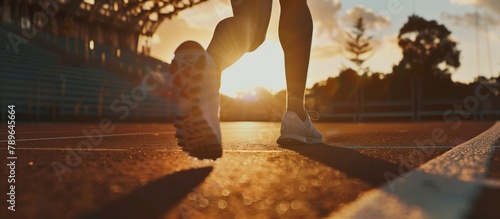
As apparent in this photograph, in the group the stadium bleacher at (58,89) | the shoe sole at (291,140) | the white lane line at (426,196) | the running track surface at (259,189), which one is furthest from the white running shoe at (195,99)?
the stadium bleacher at (58,89)

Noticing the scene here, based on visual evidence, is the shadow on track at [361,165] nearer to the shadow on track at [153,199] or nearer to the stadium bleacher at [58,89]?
the shadow on track at [153,199]

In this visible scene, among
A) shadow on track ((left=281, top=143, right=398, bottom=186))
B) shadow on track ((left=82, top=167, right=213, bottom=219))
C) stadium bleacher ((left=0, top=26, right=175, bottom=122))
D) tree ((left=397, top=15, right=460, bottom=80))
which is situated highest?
tree ((left=397, top=15, right=460, bottom=80))

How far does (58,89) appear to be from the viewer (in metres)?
15.1

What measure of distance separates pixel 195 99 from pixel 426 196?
30.2 inches

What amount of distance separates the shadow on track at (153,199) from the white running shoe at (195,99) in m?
0.24

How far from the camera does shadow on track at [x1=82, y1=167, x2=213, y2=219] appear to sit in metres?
0.73

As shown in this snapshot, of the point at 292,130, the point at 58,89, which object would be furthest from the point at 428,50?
the point at 292,130

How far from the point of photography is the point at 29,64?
16.4 meters

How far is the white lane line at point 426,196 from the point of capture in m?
0.65

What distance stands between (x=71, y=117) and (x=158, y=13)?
23.7 meters

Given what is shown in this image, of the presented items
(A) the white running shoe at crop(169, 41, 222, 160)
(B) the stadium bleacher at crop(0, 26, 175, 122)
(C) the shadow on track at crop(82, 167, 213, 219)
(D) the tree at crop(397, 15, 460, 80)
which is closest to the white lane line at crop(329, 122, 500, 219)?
(C) the shadow on track at crop(82, 167, 213, 219)

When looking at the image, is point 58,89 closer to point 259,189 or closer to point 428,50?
point 259,189

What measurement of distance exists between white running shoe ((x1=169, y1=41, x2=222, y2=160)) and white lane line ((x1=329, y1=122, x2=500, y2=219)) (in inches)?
22.4

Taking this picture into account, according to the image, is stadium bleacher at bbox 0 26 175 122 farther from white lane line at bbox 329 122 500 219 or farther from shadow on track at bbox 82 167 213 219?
white lane line at bbox 329 122 500 219
